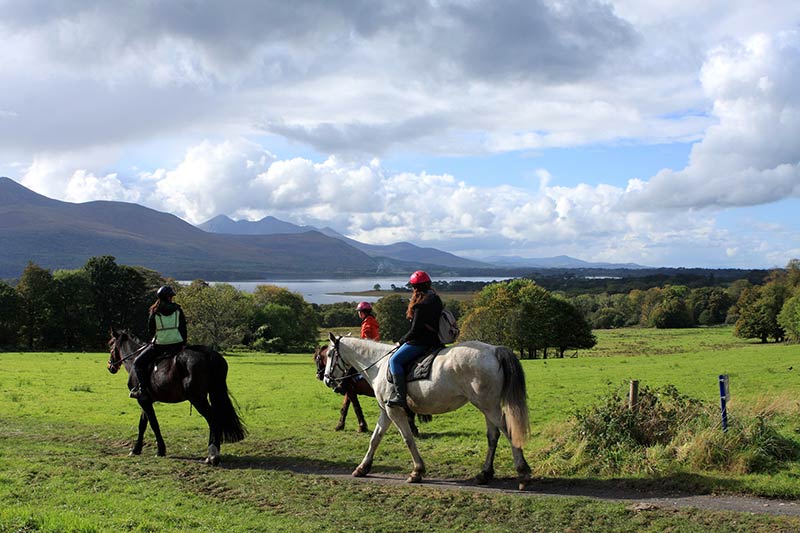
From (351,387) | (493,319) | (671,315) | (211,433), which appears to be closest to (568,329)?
(493,319)

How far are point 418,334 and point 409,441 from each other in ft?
6.24

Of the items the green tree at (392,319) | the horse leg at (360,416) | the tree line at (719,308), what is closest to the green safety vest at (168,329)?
the horse leg at (360,416)

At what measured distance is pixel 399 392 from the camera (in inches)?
449

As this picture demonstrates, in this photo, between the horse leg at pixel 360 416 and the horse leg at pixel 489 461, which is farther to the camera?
the horse leg at pixel 360 416

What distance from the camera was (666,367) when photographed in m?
37.3

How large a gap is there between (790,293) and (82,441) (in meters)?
88.6

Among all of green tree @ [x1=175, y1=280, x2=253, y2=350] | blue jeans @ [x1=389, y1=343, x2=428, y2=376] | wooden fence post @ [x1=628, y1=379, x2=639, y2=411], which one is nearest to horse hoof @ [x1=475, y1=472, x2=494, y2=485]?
blue jeans @ [x1=389, y1=343, x2=428, y2=376]

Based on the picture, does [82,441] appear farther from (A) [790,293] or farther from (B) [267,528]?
(A) [790,293]

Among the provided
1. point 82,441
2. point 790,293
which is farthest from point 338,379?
point 790,293

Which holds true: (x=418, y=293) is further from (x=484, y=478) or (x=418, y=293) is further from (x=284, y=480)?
(x=284, y=480)

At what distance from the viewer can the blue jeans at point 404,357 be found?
450 inches

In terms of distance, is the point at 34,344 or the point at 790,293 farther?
the point at 790,293

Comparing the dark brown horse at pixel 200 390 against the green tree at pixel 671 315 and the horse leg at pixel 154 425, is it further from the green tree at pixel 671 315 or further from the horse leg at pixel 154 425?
the green tree at pixel 671 315

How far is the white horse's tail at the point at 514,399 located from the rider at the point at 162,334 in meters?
6.92
